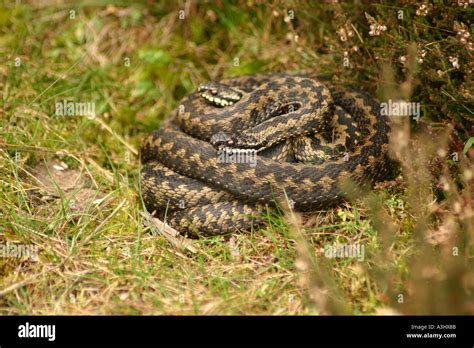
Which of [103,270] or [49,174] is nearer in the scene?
[103,270]

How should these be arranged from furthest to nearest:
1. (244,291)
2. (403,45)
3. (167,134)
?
(167,134), (403,45), (244,291)

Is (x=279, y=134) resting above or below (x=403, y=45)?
below

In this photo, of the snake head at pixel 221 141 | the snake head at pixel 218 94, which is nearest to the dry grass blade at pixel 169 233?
the snake head at pixel 221 141

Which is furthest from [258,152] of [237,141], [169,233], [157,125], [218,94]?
[157,125]

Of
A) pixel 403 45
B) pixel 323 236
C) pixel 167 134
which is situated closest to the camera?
pixel 323 236

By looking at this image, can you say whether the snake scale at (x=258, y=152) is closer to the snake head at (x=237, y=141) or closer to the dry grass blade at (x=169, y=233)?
the snake head at (x=237, y=141)

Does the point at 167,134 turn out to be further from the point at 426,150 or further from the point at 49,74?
the point at 426,150

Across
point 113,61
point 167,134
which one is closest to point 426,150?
point 167,134
